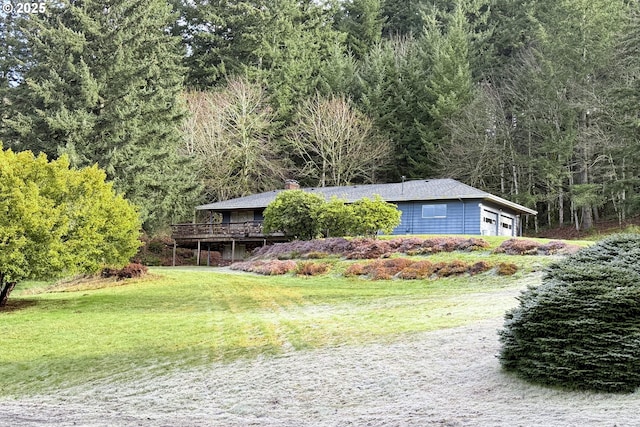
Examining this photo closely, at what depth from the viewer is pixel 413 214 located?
34.3 metres

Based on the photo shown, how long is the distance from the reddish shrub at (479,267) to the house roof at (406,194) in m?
12.1

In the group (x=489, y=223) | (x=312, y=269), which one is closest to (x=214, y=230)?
(x=312, y=269)

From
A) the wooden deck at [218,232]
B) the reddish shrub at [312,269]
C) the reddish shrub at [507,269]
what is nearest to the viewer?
the reddish shrub at [507,269]

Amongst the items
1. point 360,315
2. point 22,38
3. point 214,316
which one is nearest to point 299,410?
point 360,315

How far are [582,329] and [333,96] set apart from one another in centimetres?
4033

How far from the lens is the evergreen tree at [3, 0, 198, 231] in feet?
105

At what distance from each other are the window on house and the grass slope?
41.4ft

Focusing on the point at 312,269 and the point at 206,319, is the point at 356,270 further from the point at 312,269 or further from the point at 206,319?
the point at 206,319

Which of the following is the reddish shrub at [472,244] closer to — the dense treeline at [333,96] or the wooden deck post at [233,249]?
the dense treeline at [333,96]

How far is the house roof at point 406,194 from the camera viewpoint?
108ft

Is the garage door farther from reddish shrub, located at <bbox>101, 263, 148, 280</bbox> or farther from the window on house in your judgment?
reddish shrub, located at <bbox>101, 263, 148, 280</bbox>

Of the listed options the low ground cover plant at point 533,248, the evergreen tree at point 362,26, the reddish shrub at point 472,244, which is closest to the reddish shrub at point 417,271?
the low ground cover plant at point 533,248

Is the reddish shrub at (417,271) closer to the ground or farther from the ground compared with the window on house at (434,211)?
closer to the ground

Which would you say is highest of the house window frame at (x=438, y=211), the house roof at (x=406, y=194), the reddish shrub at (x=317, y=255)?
the house roof at (x=406, y=194)
